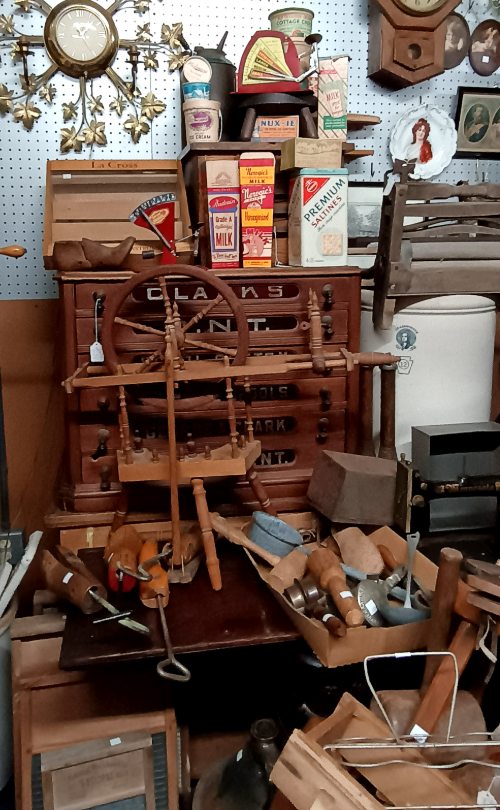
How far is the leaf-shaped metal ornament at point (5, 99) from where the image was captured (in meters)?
2.25

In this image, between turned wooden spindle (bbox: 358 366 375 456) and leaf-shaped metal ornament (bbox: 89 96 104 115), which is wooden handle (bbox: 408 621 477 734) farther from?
leaf-shaped metal ornament (bbox: 89 96 104 115)

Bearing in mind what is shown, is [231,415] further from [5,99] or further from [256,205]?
[5,99]

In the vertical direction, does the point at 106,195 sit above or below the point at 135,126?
below

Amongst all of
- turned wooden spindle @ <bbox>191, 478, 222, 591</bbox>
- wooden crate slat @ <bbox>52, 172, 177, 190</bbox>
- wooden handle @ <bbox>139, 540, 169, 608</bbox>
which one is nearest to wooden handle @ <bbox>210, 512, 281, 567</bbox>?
turned wooden spindle @ <bbox>191, 478, 222, 591</bbox>

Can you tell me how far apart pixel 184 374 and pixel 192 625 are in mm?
583

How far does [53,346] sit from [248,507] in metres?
0.90

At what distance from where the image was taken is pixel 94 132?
2.32 metres

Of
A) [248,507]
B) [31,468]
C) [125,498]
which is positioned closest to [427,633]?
[248,507]

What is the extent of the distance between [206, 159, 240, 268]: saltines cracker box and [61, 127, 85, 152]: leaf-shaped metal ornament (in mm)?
605

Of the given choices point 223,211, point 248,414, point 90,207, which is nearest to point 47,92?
point 90,207

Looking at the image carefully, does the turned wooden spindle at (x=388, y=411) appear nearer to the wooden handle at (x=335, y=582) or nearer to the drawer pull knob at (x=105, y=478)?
the wooden handle at (x=335, y=582)

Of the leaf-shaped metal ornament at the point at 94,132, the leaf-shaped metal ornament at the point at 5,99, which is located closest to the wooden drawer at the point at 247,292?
the leaf-shaped metal ornament at the point at 94,132

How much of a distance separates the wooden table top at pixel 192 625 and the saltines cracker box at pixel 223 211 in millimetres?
860

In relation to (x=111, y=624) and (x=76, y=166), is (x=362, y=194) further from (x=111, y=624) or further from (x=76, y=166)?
(x=111, y=624)
